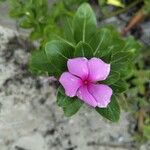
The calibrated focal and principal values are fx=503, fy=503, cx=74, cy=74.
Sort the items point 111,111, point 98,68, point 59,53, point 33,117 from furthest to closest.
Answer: point 33,117
point 111,111
point 59,53
point 98,68

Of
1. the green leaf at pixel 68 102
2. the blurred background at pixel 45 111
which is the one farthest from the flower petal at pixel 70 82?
the blurred background at pixel 45 111

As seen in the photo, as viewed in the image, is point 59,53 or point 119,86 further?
point 119,86

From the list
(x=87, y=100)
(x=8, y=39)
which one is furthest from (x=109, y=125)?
(x=87, y=100)

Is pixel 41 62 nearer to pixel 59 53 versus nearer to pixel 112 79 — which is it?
pixel 59 53

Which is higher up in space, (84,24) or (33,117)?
(84,24)

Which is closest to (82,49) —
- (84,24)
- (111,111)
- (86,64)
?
(86,64)

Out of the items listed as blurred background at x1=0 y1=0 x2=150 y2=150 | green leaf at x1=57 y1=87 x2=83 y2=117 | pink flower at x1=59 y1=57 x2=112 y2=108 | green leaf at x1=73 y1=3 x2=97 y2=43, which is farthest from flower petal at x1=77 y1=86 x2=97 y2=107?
blurred background at x1=0 y1=0 x2=150 y2=150

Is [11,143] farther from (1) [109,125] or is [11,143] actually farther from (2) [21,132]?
(1) [109,125]
